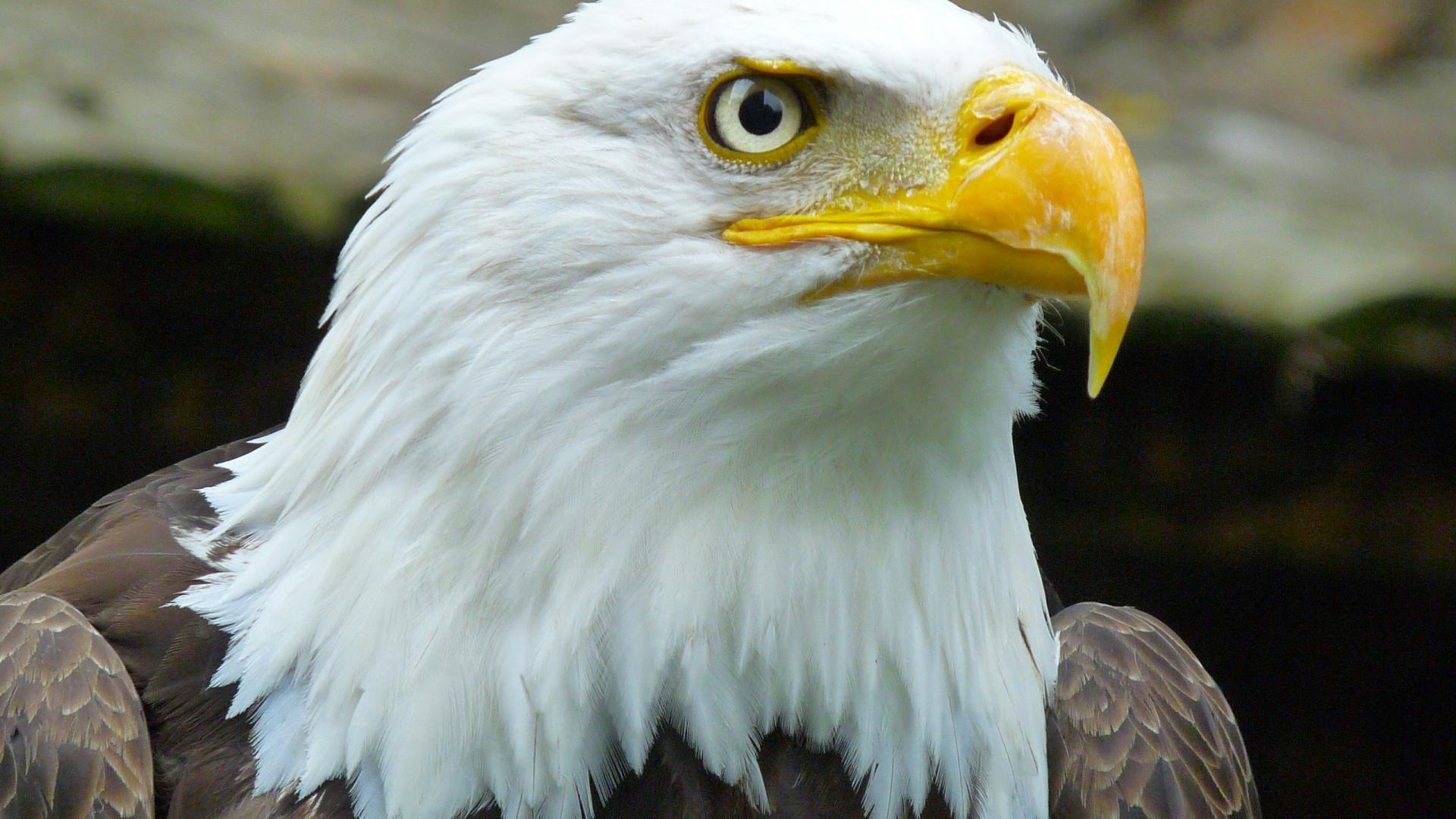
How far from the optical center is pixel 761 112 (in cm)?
195

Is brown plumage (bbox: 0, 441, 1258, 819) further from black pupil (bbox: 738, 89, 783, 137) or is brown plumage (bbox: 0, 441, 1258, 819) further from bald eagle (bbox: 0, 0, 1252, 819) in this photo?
black pupil (bbox: 738, 89, 783, 137)

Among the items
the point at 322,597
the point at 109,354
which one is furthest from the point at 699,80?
the point at 109,354

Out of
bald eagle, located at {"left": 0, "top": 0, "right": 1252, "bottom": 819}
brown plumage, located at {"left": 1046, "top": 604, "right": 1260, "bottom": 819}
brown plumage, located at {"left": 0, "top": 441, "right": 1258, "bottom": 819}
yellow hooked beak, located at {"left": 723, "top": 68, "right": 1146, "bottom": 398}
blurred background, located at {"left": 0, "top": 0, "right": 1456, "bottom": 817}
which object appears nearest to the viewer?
yellow hooked beak, located at {"left": 723, "top": 68, "right": 1146, "bottom": 398}

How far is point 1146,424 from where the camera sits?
525 cm

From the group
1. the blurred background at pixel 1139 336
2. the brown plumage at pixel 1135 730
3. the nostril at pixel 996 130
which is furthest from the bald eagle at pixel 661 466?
the blurred background at pixel 1139 336

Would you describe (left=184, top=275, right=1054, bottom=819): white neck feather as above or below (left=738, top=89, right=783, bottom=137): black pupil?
below

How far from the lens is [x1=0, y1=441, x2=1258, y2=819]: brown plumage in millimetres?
2160

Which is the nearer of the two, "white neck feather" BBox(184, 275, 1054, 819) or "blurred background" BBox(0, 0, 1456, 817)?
"white neck feather" BBox(184, 275, 1054, 819)

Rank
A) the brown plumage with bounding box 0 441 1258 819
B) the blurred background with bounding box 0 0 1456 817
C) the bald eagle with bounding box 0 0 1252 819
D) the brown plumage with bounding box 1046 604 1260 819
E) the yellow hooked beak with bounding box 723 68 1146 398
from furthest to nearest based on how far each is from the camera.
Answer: the blurred background with bounding box 0 0 1456 817
the brown plumage with bounding box 1046 604 1260 819
the brown plumage with bounding box 0 441 1258 819
the bald eagle with bounding box 0 0 1252 819
the yellow hooked beak with bounding box 723 68 1146 398

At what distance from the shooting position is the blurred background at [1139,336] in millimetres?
4812

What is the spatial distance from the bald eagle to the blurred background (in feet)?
9.03

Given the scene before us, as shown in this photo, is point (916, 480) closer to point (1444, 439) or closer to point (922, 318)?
point (922, 318)

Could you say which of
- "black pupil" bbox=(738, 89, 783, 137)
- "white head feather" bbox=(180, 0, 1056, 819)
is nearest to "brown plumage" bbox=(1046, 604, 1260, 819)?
"white head feather" bbox=(180, 0, 1056, 819)

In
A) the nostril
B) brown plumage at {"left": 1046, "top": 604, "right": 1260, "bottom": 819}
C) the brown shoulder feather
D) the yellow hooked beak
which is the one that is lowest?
the brown shoulder feather
